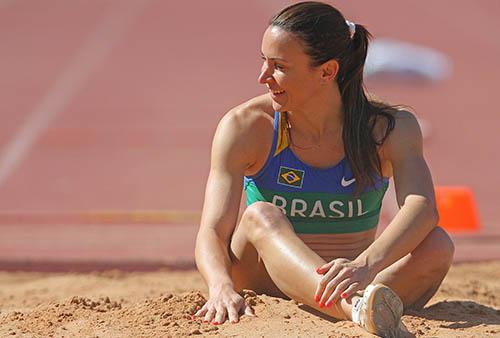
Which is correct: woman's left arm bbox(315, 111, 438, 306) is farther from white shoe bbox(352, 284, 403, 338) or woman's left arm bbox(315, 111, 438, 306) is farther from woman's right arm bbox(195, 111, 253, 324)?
woman's right arm bbox(195, 111, 253, 324)

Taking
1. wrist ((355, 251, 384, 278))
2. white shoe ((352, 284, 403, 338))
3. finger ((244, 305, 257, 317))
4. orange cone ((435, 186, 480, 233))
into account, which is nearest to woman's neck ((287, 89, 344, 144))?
wrist ((355, 251, 384, 278))

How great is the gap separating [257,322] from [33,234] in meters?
4.28

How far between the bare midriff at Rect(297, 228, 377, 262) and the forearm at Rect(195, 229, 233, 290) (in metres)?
0.36

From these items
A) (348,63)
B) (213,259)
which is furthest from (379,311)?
(348,63)

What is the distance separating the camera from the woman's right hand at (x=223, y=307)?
148 inches

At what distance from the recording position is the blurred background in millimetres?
7746

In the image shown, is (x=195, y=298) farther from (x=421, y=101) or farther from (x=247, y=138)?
(x=421, y=101)

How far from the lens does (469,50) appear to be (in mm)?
14586

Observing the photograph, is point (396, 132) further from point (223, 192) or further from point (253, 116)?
point (223, 192)

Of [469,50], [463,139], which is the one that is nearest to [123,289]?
[463,139]

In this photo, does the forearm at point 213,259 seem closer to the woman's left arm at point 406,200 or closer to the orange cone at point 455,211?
the woman's left arm at point 406,200

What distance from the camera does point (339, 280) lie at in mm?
3660

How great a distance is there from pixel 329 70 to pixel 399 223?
64 cm

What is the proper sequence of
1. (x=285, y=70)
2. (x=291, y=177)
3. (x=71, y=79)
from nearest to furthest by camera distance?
(x=285, y=70)
(x=291, y=177)
(x=71, y=79)
